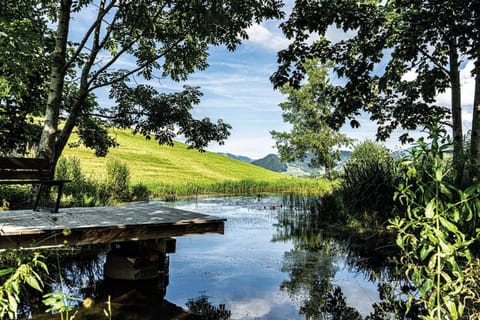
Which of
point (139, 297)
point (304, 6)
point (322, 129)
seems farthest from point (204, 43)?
point (322, 129)

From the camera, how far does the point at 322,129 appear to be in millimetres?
41062

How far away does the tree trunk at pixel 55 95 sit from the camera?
8.60 meters

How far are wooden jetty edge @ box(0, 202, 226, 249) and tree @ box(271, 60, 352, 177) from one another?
3458 centimetres

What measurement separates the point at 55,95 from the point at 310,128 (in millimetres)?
35258

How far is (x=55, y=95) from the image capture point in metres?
8.66

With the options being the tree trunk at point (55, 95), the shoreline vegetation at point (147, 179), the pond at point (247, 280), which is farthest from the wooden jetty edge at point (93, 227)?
the shoreline vegetation at point (147, 179)

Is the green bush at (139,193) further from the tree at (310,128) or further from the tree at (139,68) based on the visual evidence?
the tree at (310,128)

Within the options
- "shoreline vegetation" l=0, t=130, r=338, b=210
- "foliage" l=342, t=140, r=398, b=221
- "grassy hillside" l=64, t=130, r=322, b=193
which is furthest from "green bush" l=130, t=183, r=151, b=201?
"grassy hillside" l=64, t=130, r=322, b=193

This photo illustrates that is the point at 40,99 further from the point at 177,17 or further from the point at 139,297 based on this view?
the point at 139,297

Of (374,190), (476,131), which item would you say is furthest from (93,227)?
(374,190)

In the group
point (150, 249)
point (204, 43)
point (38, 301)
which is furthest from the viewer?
point (204, 43)

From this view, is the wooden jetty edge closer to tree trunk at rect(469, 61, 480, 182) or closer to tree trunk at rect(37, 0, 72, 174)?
tree trunk at rect(37, 0, 72, 174)

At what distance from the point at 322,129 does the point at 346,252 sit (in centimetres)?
3390

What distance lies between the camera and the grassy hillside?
117 ft
